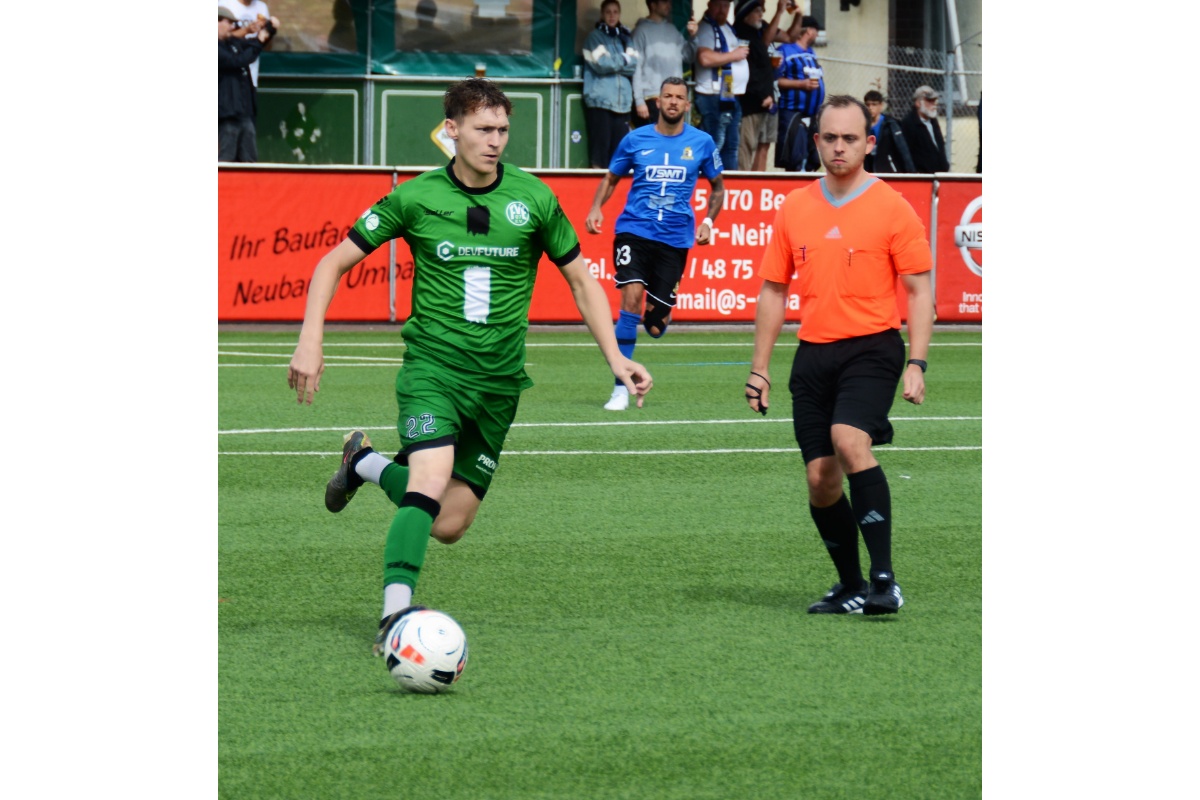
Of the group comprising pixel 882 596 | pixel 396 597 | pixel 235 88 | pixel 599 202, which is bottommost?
pixel 882 596

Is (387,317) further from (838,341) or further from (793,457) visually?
(838,341)

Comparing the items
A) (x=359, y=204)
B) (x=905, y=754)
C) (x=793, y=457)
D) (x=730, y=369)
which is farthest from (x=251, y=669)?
(x=359, y=204)

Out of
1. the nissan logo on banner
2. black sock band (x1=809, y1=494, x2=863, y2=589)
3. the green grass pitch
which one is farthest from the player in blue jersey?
the nissan logo on banner

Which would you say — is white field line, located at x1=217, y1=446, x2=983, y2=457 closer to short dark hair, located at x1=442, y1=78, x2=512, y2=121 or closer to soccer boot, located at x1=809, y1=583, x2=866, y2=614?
soccer boot, located at x1=809, y1=583, x2=866, y2=614

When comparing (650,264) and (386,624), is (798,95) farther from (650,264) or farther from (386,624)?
(386,624)

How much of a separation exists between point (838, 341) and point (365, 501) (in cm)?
358

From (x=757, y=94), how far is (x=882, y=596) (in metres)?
15.3

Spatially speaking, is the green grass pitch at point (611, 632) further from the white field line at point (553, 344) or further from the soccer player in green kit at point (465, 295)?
the white field line at point (553, 344)

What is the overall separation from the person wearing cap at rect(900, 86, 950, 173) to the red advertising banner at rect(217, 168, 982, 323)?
1.94m

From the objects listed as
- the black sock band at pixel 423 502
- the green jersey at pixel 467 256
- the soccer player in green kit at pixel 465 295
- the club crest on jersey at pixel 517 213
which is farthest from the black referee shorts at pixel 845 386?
the black sock band at pixel 423 502

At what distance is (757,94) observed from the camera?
2145 centimetres

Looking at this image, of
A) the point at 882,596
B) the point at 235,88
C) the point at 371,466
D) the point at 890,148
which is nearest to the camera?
the point at 882,596

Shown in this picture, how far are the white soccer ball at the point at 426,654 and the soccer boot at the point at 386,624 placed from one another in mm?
91

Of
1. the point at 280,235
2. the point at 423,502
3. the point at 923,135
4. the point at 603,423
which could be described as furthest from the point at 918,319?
the point at 923,135
